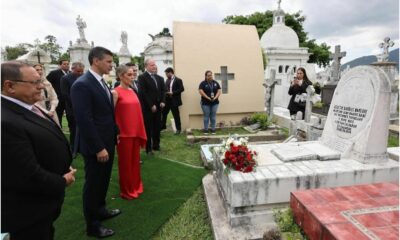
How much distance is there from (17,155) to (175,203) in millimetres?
2414

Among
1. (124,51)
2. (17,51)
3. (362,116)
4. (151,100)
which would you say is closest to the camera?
(362,116)

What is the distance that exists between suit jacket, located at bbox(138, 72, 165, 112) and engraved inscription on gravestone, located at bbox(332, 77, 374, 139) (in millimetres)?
3655

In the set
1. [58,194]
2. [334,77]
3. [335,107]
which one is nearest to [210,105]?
[335,107]

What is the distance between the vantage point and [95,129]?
265cm

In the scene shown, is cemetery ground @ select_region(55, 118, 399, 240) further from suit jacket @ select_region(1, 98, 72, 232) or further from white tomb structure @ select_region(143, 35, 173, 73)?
white tomb structure @ select_region(143, 35, 173, 73)

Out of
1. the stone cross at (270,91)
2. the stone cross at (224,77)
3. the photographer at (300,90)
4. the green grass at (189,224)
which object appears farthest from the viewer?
the stone cross at (224,77)

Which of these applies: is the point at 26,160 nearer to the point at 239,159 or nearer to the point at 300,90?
the point at 239,159

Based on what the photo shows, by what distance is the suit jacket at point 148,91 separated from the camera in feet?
18.2

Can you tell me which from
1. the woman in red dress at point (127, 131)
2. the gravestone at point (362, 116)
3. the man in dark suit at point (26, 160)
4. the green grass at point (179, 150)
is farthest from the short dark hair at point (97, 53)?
the gravestone at point (362, 116)

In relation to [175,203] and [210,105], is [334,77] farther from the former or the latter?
[175,203]

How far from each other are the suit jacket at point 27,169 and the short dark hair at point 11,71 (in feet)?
0.51

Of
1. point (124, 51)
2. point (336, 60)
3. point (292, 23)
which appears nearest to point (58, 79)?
point (336, 60)

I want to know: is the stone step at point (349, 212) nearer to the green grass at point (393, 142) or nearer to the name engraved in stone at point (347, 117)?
the name engraved in stone at point (347, 117)

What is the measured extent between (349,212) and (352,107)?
2.04m
